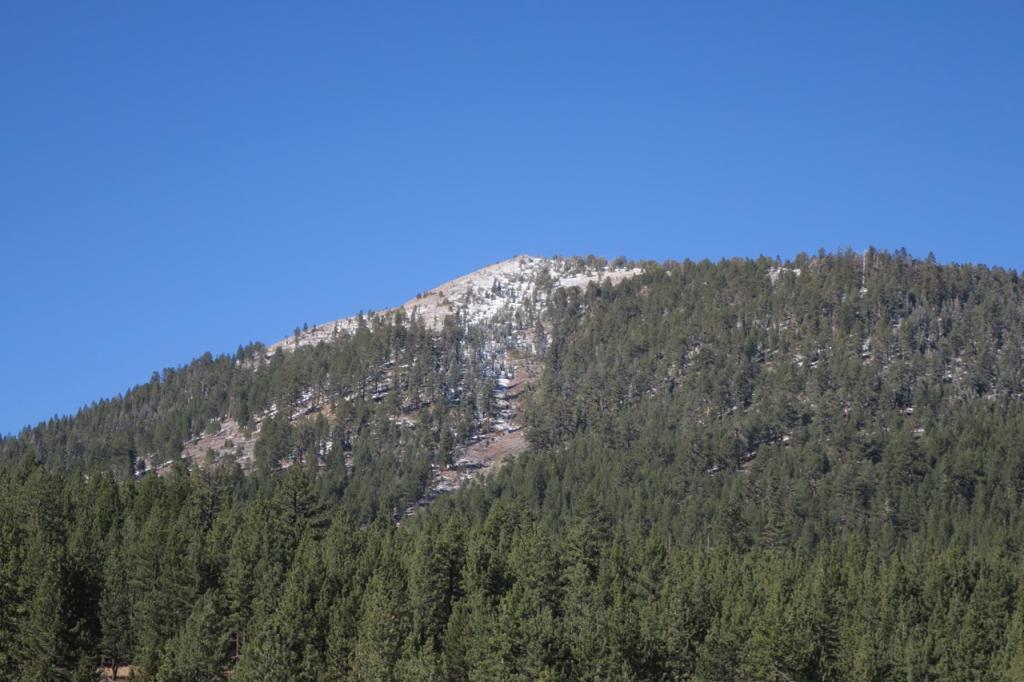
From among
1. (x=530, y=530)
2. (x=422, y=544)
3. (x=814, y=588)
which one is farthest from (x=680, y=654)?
(x=530, y=530)

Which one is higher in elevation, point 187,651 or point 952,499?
point 952,499

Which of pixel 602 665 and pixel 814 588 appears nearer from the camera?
pixel 602 665

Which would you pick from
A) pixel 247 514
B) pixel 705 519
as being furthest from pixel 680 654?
pixel 705 519

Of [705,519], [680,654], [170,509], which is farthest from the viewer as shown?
[705,519]

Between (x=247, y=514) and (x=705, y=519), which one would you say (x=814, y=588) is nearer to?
(x=247, y=514)

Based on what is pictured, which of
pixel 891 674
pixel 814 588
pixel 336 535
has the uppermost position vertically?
pixel 336 535

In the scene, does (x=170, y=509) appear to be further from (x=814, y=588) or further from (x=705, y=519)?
(x=705, y=519)

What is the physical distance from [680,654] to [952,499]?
4048 inches

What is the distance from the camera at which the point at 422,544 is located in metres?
107

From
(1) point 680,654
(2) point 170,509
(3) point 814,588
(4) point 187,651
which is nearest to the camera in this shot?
(4) point 187,651

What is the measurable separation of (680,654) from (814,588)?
15.5 metres

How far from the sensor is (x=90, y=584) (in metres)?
102

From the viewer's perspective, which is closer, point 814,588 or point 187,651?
point 187,651

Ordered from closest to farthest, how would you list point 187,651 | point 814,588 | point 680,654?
point 187,651 → point 680,654 → point 814,588
